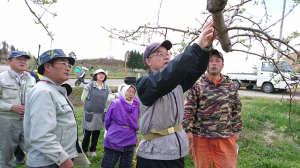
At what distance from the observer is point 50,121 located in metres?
1.61

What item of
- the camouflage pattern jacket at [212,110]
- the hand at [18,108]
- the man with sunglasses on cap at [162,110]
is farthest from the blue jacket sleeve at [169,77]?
the hand at [18,108]

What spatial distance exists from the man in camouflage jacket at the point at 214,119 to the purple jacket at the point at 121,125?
43.1 inches

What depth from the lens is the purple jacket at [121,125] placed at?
304 cm

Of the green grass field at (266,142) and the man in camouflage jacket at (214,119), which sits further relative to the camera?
the green grass field at (266,142)

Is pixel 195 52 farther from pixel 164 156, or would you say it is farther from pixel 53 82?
pixel 53 82

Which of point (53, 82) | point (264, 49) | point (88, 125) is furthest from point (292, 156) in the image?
point (53, 82)

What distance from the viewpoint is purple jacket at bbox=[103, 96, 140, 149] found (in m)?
3.04

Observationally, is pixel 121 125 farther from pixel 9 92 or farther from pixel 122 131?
pixel 9 92

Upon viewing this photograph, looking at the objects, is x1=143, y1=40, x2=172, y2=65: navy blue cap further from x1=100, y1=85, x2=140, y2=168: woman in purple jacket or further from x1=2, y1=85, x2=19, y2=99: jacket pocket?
x1=2, y1=85, x2=19, y2=99: jacket pocket

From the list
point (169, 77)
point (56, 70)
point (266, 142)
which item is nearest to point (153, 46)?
point (169, 77)

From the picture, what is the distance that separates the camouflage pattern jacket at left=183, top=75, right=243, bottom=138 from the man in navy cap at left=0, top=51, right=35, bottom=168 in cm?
291

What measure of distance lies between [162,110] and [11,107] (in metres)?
2.91

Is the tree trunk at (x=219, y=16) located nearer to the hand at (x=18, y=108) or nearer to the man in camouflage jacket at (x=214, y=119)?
the man in camouflage jacket at (x=214, y=119)

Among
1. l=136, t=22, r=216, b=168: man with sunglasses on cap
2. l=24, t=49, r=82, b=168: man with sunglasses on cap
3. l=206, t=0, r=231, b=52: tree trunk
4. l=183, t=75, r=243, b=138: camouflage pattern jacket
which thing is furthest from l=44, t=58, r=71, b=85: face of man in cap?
l=183, t=75, r=243, b=138: camouflage pattern jacket
